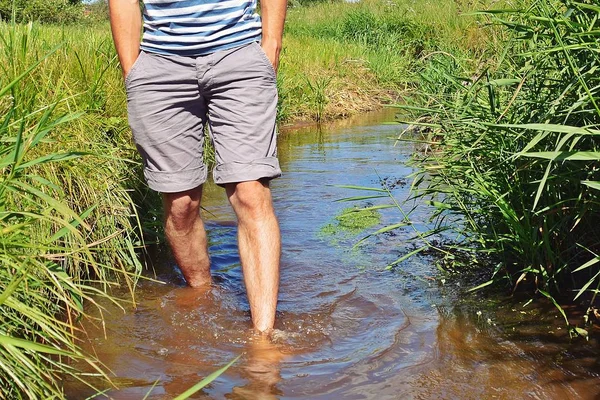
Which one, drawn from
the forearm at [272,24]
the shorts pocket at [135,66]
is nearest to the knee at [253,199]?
the forearm at [272,24]

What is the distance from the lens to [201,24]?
326 cm

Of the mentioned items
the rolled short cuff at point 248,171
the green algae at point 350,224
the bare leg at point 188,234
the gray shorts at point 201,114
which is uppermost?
the gray shorts at point 201,114

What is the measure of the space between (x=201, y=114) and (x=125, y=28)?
1.61ft

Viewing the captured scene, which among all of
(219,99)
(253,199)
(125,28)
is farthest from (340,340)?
(125,28)

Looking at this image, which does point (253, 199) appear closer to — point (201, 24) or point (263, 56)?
point (263, 56)

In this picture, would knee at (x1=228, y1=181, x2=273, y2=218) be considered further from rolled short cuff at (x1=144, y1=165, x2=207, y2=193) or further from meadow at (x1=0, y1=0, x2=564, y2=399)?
meadow at (x1=0, y1=0, x2=564, y2=399)

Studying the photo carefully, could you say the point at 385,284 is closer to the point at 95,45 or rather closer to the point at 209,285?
the point at 209,285

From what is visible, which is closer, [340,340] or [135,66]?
[340,340]

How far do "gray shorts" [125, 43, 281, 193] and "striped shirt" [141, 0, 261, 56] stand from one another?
43 millimetres

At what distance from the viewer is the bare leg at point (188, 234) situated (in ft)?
12.0

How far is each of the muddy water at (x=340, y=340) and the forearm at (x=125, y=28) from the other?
986mm

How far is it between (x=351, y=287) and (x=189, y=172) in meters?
0.96

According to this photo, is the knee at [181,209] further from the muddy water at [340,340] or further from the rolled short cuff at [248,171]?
the rolled short cuff at [248,171]

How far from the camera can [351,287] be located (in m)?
3.84
